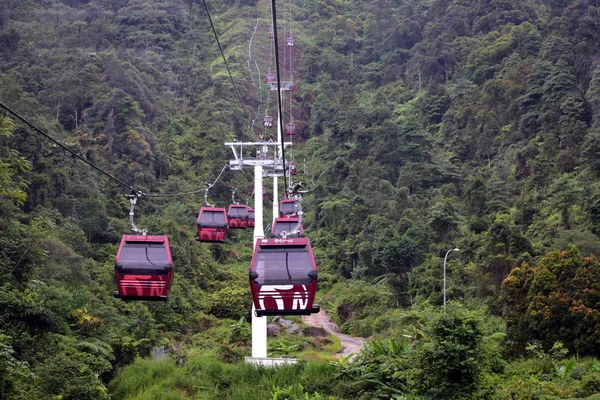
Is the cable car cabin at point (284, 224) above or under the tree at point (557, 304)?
above

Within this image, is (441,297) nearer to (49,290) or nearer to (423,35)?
(49,290)

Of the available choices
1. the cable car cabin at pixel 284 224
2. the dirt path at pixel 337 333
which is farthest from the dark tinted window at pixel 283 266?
the dirt path at pixel 337 333

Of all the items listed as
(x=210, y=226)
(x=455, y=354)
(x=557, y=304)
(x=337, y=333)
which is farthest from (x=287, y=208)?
(x=337, y=333)

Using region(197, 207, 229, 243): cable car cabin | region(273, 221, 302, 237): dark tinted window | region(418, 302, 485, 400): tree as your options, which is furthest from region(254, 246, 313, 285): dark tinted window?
region(197, 207, 229, 243): cable car cabin

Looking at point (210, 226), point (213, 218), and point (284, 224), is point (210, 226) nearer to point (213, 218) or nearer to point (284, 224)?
point (213, 218)

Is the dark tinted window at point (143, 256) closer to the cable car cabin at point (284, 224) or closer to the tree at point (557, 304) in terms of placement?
the cable car cabin at point (284, 224)


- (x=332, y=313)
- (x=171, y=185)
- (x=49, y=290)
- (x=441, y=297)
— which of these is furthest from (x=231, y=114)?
(x=49, y=290)

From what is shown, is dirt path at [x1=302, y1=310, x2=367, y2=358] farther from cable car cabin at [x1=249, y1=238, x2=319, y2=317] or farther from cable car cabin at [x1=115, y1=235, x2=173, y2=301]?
cable car cabin at [x1=249, y1=238, x2=319, y2=317]

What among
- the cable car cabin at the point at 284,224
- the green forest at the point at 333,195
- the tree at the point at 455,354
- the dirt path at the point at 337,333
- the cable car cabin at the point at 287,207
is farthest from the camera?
the dirt path at the point at 337,333
